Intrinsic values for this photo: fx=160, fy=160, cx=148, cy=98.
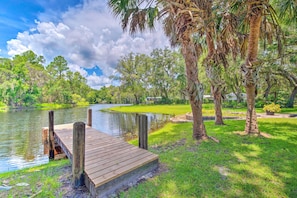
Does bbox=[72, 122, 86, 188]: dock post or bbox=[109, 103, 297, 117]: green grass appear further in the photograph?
bbox=[109, 103, 297, 117]: green grass

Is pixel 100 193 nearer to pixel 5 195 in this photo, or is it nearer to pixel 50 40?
pixel 5 195

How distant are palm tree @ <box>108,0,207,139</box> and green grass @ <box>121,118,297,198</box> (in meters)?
1.28

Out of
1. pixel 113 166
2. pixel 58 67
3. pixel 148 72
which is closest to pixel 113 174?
pixel 113 166

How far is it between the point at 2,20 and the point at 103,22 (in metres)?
5.88

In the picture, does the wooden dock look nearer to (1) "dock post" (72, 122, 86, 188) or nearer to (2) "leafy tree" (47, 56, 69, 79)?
(1) "dock post" (72, 122, 86, 188)

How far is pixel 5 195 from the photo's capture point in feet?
8.91

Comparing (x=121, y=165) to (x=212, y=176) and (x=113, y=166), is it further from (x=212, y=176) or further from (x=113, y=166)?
(x=212, y=176)

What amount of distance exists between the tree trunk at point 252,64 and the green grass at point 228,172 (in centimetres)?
108

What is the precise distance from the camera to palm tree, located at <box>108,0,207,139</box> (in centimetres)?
488

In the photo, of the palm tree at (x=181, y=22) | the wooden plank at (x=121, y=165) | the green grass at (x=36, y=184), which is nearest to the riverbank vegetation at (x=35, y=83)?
the palm tree at (x=181, y=22)

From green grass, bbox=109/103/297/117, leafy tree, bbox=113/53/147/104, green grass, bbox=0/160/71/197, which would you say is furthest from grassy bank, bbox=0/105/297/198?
leafy tree, bbox=113/53/147/104

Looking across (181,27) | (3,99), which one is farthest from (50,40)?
(3,99)

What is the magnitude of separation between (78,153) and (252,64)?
578 cm

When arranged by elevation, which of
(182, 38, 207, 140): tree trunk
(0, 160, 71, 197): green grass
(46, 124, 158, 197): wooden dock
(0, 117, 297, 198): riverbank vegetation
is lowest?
(0, 160, 71, 197): green grass
